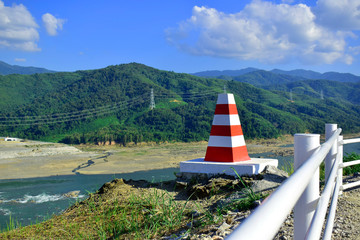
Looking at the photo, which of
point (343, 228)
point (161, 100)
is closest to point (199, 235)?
point (343, 228)

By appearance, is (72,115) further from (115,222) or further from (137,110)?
(115,222)

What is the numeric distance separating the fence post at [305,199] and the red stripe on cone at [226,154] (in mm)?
4595

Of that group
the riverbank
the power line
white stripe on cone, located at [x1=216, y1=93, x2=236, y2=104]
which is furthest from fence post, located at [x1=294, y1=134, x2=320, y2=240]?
the power line

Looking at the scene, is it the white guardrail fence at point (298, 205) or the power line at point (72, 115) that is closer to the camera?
the white guardrail fence at point (298, 205)

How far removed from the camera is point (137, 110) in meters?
86.8

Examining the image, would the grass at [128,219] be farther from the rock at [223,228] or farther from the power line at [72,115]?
the power line at [72,115]

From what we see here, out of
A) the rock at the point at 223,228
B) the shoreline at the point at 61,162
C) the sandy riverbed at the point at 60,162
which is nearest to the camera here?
the rock at the point at 223,228

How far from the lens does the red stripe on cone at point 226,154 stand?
6145 mm

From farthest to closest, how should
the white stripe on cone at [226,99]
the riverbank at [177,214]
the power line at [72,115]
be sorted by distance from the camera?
the power line at [72,115]
the white stripe on cone at [226,99]
the riverbank at [177,214]

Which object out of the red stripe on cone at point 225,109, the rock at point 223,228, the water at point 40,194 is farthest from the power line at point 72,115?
the rock at point 223,228

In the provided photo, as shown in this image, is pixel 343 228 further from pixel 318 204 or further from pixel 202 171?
pixel 202 171

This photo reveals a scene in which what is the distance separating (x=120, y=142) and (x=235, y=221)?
57.0m

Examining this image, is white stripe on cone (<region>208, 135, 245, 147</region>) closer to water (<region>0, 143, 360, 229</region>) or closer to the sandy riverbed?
water (<region>0, 143, 360, 229</region>)

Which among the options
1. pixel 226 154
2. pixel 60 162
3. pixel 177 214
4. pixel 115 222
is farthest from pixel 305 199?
pixel 60 162
